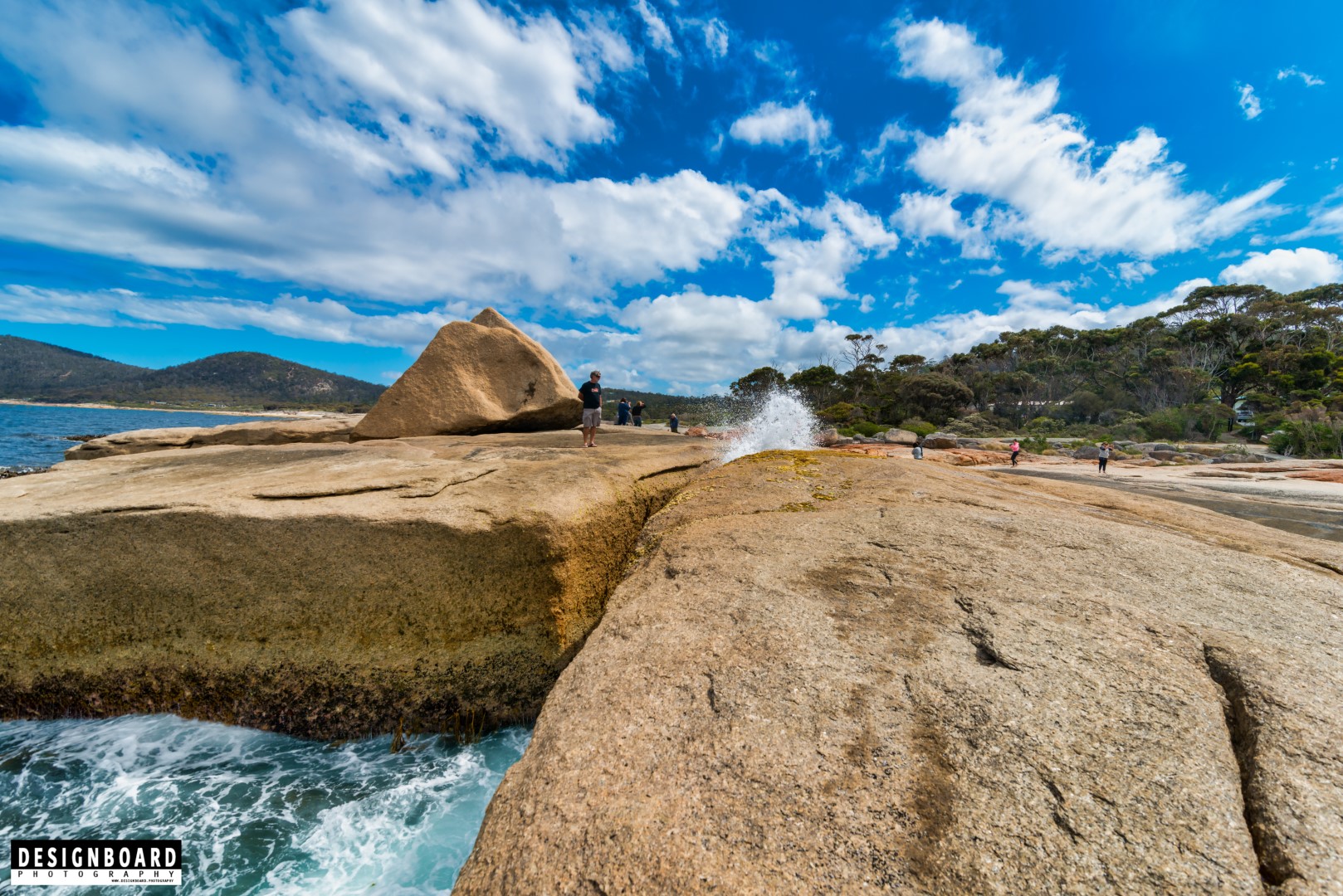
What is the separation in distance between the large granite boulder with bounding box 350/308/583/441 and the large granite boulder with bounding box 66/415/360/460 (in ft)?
5.01

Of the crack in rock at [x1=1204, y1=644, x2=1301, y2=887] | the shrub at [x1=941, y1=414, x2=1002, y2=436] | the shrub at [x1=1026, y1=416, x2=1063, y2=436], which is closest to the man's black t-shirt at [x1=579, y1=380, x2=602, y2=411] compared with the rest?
the crack in rock at [x1=1204, y1=644, x2=1301, y2=887]

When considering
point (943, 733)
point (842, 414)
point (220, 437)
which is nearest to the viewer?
point (943, 733)

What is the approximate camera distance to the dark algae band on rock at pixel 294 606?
4.74 meters

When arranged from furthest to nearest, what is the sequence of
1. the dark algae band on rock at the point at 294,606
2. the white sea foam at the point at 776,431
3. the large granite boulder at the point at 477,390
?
the white sea foam at the point at 776,431, the large granite boulder at the point at 477,390, the dark algae band on rock at the point at 294,606

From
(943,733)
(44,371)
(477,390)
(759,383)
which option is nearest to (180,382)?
(44,371)

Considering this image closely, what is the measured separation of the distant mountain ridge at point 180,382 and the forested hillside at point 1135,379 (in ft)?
371

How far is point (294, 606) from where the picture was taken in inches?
188

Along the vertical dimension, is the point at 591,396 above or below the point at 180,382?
below

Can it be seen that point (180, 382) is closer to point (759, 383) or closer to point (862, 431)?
point (759, 383)

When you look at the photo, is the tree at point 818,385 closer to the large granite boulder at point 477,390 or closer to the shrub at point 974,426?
the shrub at point 974,426

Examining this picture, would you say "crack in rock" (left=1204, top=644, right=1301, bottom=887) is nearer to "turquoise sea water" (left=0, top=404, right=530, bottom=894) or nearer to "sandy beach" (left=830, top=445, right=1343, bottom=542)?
"turquoise sea water" (left=0, top=404, right=530, bottom=894)

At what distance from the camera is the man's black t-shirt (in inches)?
389

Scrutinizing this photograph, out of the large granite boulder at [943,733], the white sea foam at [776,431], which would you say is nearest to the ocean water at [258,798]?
the large granite boulder at [943,733]

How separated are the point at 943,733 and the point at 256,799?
518cm
